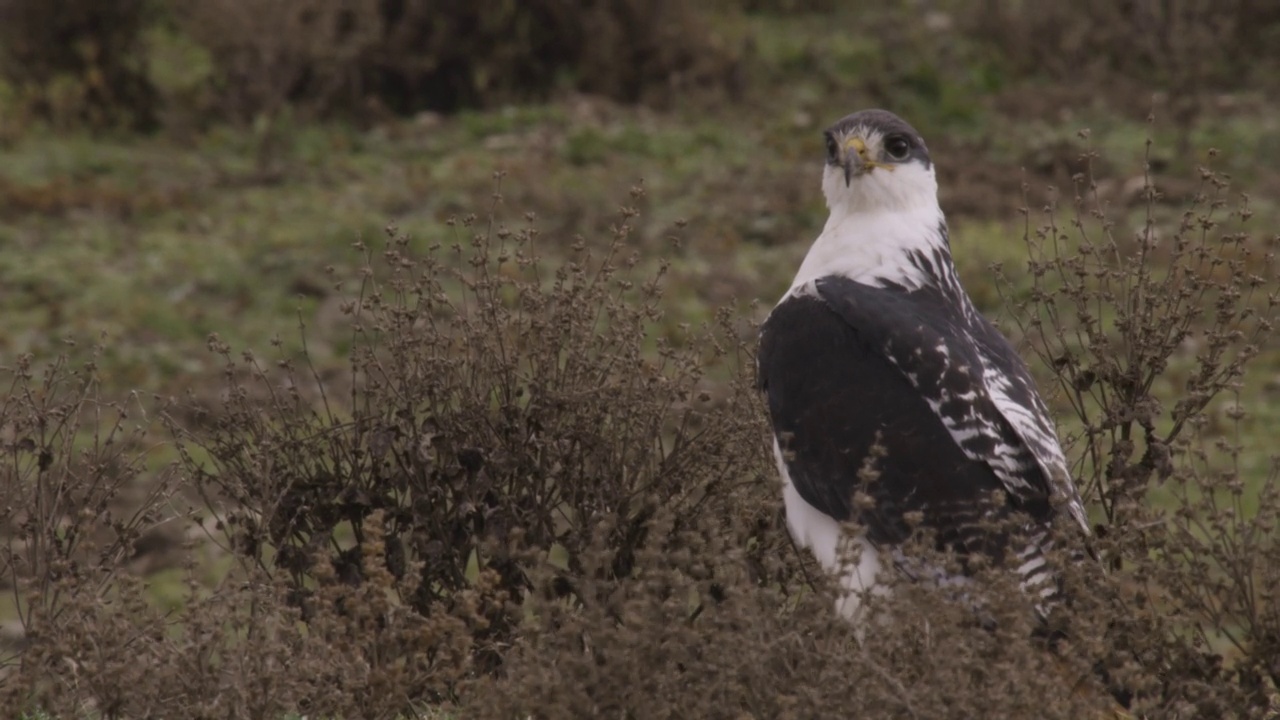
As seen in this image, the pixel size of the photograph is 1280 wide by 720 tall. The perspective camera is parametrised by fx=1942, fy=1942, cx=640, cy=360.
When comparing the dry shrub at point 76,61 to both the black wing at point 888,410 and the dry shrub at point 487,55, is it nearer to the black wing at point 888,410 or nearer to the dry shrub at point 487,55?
the dry shrub at point 487,55

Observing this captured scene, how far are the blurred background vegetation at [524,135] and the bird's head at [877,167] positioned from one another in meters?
4.28

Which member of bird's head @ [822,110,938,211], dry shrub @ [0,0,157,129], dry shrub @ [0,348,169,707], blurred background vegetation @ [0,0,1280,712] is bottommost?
blurred background vegetation @ [0,0,1280,712]

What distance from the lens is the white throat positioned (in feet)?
16.1

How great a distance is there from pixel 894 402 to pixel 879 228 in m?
0.55

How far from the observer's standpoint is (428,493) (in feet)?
16.2

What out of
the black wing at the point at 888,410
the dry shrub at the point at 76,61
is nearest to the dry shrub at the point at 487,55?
the dry shrub at the point at 76,61

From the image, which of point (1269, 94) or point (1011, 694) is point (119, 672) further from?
point (1269, 94)

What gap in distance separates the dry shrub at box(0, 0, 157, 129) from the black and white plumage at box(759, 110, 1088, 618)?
9324mm

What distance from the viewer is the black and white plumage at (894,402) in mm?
4551

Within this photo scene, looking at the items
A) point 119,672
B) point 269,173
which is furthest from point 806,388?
point 269,173

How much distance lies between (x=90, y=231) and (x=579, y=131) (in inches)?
133

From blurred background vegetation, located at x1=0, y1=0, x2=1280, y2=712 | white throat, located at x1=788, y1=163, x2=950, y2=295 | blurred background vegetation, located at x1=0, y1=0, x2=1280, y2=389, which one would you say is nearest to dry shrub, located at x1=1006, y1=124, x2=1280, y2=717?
white throat, located at x1=788, y1=163, x2=950, y2=295

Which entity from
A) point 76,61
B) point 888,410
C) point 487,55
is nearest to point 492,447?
point 888,410

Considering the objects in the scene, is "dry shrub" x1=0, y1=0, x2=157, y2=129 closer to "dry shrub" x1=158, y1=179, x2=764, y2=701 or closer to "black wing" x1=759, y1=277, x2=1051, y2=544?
"dry shrub" x1=158, y1=179, x2=764, y2=701
